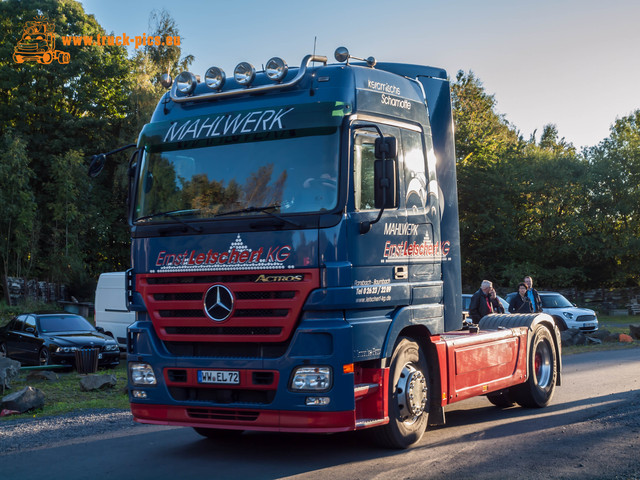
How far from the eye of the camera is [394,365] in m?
7.80

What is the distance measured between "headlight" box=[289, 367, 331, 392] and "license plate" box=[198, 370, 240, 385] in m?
0.58

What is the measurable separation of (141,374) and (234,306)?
132cm

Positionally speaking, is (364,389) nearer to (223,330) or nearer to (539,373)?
(223,330)

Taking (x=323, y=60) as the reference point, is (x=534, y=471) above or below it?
below

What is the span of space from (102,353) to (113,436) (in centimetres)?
1092

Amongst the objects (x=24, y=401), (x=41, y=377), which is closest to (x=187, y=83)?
(x=24, y=401)

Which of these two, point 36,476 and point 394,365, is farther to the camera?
point 394,365

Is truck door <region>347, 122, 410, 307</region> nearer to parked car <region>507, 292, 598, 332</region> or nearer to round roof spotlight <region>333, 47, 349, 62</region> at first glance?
round roof spotlight <region>333, 47, 349, 62</region>

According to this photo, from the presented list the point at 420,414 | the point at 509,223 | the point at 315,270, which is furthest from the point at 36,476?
the point at 509,223

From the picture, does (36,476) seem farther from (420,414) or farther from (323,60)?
(323,60)

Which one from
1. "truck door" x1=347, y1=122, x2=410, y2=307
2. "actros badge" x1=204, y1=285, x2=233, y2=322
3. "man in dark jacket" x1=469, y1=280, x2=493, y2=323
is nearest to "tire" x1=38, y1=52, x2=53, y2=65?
"man in dark jacket" x1=469, y1=280, x2=493, y2=323

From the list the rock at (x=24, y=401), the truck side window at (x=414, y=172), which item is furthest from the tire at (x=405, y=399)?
the rock at (x=24, y=401)

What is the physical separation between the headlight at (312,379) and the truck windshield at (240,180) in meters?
1.41

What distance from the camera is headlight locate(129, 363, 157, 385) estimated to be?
7812mm
